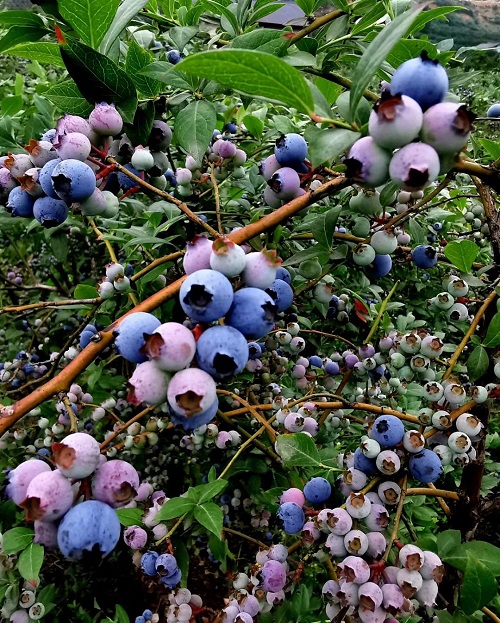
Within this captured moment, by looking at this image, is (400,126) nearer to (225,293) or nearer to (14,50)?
(225,293)

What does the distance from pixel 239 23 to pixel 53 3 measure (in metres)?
0.44

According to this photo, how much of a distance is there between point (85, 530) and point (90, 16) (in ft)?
2.72

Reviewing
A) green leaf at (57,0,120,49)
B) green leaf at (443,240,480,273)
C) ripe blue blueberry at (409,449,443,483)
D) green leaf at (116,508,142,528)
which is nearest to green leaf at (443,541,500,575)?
ripe blue blueberry at (409,449,443,483)

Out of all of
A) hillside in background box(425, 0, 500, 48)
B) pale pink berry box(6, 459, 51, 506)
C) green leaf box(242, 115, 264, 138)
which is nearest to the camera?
pale pink berry box(6, 459, 51, 506)

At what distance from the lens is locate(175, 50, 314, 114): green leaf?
1.79ft

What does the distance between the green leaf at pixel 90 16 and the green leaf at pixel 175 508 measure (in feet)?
3.06

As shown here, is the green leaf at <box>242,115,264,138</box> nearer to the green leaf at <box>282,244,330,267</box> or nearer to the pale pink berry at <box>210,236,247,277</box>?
the green leaf at <box>282,244,330,267</box>

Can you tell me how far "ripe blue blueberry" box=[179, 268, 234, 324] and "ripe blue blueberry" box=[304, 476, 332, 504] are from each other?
59cm

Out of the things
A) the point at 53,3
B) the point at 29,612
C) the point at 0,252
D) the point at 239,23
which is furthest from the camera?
the point at 0,252

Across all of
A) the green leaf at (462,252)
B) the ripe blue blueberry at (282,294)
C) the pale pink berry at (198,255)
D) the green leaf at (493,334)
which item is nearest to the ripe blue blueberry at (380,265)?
the green leaf at (462,252)

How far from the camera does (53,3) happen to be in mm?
962

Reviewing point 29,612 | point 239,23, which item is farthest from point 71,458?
point 29,612

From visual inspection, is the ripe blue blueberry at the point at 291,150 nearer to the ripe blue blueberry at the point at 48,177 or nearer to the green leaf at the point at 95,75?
the green leaf at the point at 95,75

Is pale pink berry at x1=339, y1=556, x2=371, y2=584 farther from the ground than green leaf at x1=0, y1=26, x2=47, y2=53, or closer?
closer
